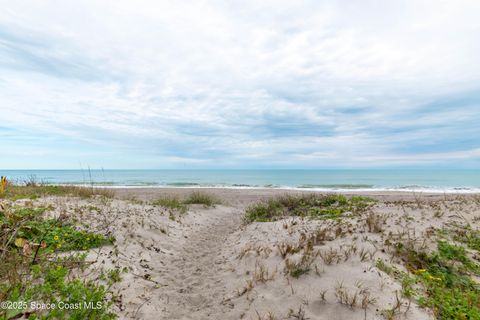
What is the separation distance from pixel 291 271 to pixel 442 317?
2369mm

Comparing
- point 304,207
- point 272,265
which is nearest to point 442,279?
point 272,265

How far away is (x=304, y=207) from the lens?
1241 centimetres

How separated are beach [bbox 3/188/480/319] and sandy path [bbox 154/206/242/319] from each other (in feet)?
0.07

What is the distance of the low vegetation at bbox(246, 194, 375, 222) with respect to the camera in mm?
11281

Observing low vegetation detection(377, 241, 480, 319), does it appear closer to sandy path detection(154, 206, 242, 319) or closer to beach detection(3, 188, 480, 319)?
beach detection(3, 188, 480, 319)

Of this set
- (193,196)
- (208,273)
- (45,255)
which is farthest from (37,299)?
(193,196)

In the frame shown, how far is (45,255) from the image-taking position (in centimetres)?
536

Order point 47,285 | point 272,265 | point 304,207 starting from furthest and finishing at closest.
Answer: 1. point 304,207
2. point 272,265
3. point 47,285

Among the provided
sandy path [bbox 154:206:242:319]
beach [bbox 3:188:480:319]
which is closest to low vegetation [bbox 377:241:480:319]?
beach [bbox 3:188:480:319]

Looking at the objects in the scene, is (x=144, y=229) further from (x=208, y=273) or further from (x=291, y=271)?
(x=291, y=271)

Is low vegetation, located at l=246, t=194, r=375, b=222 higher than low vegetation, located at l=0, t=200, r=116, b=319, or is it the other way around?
low vegetation, located at l=246, t=194, r=375, b=222

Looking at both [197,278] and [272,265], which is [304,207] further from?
[197,278]

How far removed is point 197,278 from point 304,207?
7.15 metres

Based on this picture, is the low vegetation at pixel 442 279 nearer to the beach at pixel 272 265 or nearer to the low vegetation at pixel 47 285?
the beach at pixel 272 265
